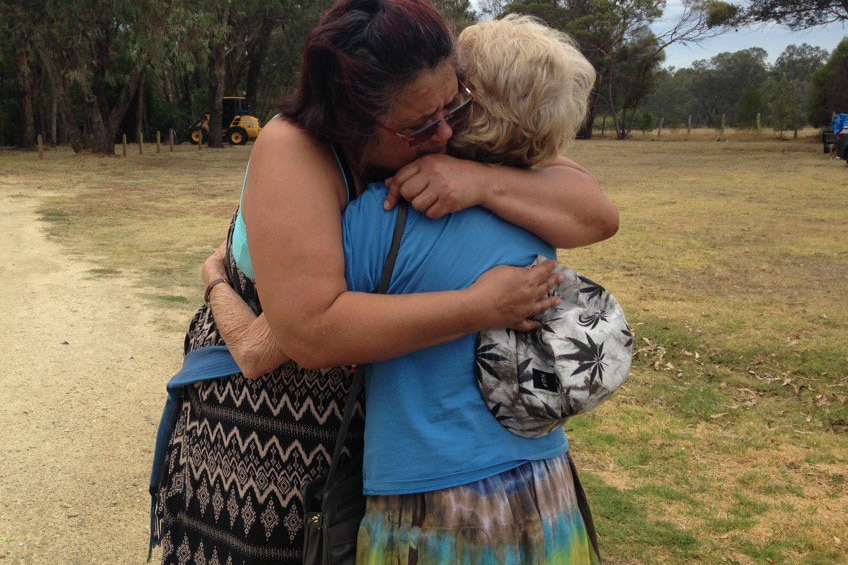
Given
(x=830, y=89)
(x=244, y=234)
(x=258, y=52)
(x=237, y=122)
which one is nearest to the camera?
(x=244, y=234)

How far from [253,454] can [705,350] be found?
4924 mm

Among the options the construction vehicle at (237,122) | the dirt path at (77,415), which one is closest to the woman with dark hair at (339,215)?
the dirt path at (77,415)

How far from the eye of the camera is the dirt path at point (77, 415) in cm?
338

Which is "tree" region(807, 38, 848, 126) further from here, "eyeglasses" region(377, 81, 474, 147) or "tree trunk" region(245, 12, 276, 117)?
"eyeglasses" region(377, 81, 474, 147)

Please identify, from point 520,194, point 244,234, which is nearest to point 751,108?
point 520,194

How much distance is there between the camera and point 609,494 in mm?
3791

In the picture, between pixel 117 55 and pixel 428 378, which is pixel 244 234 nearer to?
pixel 428 378

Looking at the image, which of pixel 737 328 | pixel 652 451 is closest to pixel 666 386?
pixel 652 451

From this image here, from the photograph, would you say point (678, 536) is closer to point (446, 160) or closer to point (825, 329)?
point (446, 160)

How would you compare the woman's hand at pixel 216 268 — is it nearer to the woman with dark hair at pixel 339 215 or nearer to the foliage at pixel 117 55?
the woman with dark hair at pixel 339 215

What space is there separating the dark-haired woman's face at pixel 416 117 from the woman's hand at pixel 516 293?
0.27 metres

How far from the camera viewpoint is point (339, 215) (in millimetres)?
1445

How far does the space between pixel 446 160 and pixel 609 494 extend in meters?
2.69

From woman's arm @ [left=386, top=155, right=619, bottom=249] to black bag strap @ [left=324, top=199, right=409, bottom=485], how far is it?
1.3 inches
